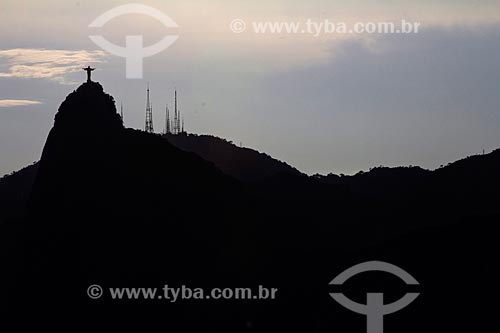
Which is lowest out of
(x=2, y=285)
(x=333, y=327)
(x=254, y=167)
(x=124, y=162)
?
(x=333, y=327)

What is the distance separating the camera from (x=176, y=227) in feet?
419

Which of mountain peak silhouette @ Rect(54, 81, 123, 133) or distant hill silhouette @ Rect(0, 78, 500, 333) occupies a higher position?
mountain peak silhouette @ Rect(54, 81, 123, 133)

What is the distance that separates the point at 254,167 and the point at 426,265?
109845 mm

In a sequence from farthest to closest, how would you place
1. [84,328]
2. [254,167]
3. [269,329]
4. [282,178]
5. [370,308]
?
[254,167] → [282,178] → [84,328] → [269,329] → [370,308]

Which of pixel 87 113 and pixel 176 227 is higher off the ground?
pixel 87 113

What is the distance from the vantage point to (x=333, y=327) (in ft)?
294

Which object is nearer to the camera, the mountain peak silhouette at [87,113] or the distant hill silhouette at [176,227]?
the distant hill silhouette at [176,227]

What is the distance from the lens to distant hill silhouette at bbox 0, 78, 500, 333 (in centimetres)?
11581

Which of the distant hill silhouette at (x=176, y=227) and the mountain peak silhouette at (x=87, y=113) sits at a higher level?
the mountain peak silhouette at (x=87, y=113)

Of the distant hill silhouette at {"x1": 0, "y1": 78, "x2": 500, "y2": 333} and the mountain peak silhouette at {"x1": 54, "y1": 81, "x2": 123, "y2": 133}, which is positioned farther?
the mountain peak silhouette at {"x1": 54, "y1": 81, "x2": 123, "y2": 133}

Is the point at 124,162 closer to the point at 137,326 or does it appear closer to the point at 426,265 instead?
the point at 137,326

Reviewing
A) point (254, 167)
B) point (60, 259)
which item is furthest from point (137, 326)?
point (254, 167)

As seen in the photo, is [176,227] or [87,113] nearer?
[176,227]

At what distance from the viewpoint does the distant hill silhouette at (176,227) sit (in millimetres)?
115812
